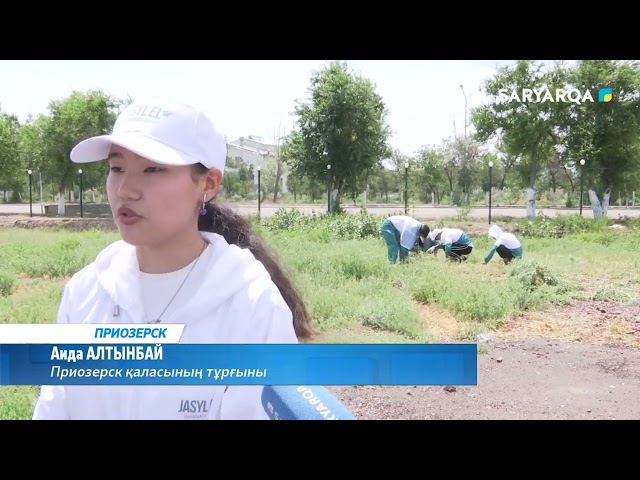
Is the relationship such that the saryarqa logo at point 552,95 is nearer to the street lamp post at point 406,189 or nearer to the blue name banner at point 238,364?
the street lamp post at point 406,189

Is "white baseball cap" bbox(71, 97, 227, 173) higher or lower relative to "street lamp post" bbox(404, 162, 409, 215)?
higher

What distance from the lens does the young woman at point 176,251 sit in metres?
1.79

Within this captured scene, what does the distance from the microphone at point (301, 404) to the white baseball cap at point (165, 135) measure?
781 millimetres

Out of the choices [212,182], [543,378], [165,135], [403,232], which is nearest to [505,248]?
[403,232]

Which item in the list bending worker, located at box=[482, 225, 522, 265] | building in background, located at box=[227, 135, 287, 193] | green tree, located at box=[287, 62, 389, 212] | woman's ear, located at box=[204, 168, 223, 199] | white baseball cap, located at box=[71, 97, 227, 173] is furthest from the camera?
bending worker, located at box=[482, 225, 522, 265]

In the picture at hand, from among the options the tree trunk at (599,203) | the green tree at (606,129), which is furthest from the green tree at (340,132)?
the tree trunk at (599,203)

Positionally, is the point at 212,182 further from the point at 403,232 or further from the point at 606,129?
the point at 606,129

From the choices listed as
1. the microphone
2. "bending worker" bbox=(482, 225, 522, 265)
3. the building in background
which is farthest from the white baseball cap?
"bending worker" bbox=(482, 225, 522, 265)

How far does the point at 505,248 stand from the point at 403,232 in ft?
1.82

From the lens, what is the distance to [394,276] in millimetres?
3100

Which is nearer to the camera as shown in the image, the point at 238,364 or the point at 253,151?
the point at 238,364

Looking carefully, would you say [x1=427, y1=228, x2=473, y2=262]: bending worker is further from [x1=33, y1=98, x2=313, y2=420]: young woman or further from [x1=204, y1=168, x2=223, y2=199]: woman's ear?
[x1=204, y1=168, x2=223, y2=199]: woman's ear

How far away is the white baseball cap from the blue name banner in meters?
0.77

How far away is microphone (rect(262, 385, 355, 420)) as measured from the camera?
1.55m
